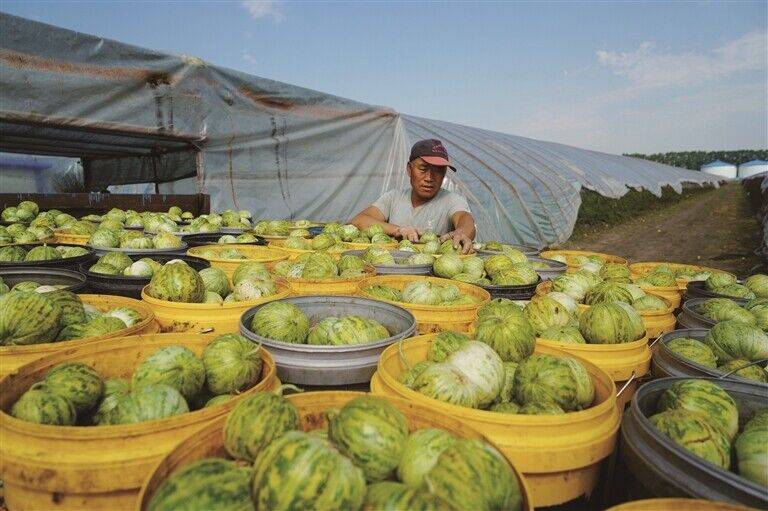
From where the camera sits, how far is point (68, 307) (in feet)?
9.11

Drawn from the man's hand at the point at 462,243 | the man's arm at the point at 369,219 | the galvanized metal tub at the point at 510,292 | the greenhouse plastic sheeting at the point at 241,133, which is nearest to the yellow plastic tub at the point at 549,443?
the galvanized metal tub at the point at 510,292

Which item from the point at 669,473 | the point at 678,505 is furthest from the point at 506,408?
the point at 678,505

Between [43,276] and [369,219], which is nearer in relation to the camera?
[43,276]

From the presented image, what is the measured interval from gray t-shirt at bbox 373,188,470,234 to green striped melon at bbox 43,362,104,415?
5.46 m

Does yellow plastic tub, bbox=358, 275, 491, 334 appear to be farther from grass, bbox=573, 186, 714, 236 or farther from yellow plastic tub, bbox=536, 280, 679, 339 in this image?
grass, bbox=573, 186, 714, 236

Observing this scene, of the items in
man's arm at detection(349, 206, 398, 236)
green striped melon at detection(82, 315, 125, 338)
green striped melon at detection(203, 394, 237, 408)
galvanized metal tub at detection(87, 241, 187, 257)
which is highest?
man's arm at detection(349, 206, 398, 236)

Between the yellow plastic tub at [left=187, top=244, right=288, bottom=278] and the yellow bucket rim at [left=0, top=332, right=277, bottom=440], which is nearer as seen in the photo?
the yellow bucket rim at [left=0, top=332, right=277, bottom=440]

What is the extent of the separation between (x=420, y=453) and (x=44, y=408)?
1.56 meters

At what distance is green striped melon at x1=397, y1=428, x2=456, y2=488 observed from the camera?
159 cm

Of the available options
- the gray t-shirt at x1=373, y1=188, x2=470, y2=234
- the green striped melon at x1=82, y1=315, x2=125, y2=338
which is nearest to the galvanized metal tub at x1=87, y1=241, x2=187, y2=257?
the green striped melon at x1=82, y1=315, x2=125, y2=338

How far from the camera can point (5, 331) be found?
2430 mm

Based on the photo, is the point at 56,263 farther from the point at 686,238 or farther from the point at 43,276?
the point at 686,238

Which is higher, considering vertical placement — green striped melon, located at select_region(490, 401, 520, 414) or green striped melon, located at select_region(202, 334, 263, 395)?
green striped melon, located at select_region(202, 334, 263, 395)

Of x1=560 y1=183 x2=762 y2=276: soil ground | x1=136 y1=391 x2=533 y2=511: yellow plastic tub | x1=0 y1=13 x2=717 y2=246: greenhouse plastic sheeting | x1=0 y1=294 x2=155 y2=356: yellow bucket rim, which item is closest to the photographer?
x1=136 y1=391 x2=533 y2=511: yellow plastic tub
